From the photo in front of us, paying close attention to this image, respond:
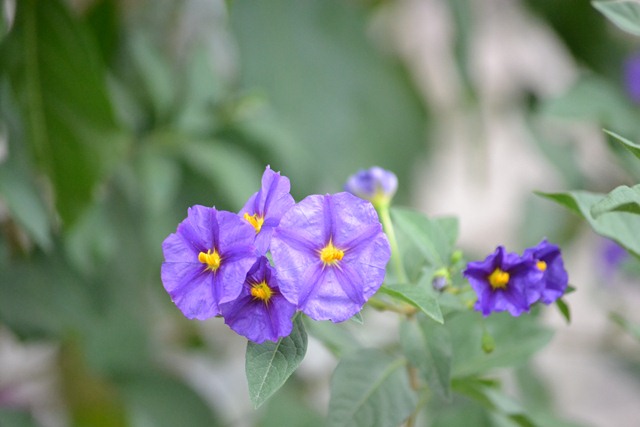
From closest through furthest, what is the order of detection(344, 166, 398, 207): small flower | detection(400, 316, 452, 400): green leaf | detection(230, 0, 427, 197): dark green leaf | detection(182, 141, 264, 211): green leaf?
detection(400, 316, 452, 400): green leaf
detection(344, 166, 398, 207): small flower
detection(182, 141, 264, 211): green leaf
detection(230, 0, 427, 197): dark green leaf

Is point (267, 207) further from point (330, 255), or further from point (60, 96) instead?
point (60, 96)

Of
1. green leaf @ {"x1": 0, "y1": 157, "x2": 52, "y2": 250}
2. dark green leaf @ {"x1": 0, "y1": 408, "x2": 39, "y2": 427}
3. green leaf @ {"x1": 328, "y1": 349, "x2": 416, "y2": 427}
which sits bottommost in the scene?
dark green leaf @ {"x1": 0, "y1": 408, "x2": 39, "y2": 427}

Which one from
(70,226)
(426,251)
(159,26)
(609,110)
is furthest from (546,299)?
(159,26)

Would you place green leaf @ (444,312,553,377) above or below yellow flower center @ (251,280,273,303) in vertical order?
below

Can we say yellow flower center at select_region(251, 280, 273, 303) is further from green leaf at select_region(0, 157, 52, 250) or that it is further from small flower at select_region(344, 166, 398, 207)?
green leaf at select_region(0, 157, 52, 250)

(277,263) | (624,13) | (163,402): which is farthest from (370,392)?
(163,402)

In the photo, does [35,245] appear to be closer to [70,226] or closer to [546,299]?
[70,226]

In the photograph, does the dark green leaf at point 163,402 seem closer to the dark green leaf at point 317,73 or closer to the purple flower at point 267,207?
the dark green leaf at point 317,73

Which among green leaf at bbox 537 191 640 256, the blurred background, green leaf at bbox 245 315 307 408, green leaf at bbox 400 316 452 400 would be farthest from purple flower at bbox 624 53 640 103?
green leaf at bbox 245 315 307 408
